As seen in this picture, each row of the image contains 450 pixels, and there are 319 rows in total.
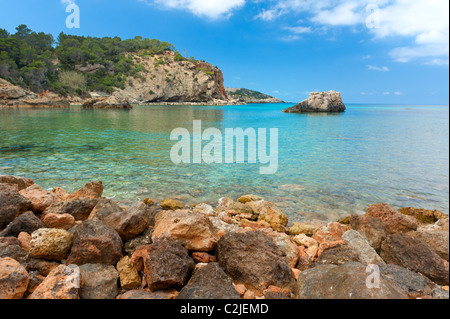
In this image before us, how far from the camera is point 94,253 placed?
12.3 feet

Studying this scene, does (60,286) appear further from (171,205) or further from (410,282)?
(410,282)

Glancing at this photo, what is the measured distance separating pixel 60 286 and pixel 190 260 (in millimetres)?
1614

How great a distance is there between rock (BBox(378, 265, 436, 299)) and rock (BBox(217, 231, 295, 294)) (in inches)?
55.4

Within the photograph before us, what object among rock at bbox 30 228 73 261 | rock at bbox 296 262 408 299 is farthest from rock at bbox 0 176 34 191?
rock at bbox 296 262 408 299

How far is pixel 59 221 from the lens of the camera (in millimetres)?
4793

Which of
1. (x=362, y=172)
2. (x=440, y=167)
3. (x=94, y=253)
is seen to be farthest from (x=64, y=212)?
(x=440, y=167)

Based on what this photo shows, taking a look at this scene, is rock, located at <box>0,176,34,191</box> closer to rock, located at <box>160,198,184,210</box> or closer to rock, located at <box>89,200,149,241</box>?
rock, located at <box>160,198,184,210</box>

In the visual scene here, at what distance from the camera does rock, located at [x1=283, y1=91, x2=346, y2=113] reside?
8294 cm

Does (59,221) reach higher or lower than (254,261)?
higher

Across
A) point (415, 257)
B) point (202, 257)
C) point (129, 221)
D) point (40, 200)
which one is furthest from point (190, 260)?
point (40, 200)

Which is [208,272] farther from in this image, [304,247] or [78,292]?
[304,247]

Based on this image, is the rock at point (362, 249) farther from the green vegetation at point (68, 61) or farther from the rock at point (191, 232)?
the green vegetation at point (68, 61)

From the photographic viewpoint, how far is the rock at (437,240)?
15.3ft
